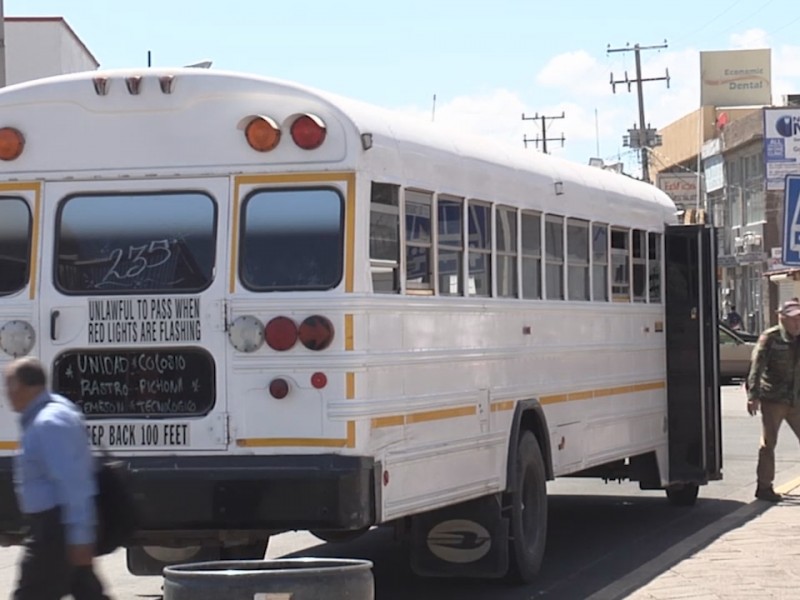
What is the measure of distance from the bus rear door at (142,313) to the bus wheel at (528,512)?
8.72 ft

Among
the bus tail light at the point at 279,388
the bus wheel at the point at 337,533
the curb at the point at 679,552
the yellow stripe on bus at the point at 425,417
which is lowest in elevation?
the curb at the point at 679,552

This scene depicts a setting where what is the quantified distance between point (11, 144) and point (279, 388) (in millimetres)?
2000

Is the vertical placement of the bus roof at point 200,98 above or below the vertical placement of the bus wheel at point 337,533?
above

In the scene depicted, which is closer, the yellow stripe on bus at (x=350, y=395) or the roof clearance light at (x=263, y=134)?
A: the yellow stripe on bus at (x=350, y=395)

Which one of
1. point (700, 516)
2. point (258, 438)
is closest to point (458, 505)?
point (258, 438)

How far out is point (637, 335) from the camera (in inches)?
551

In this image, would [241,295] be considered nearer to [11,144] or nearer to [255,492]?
[255,492]

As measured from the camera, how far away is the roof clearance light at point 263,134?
29.8 ft

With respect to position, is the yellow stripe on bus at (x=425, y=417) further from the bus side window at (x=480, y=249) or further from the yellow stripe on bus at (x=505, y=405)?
the bus side window at (x=480, y=249)

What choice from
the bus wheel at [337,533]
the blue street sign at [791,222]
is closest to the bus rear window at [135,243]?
the bus wheel at [337,533]

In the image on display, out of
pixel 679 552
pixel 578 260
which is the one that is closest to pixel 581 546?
pixel 679 552

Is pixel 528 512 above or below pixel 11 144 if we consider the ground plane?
below

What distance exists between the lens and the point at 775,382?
602 inches

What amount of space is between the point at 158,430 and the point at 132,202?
3.94 feet
